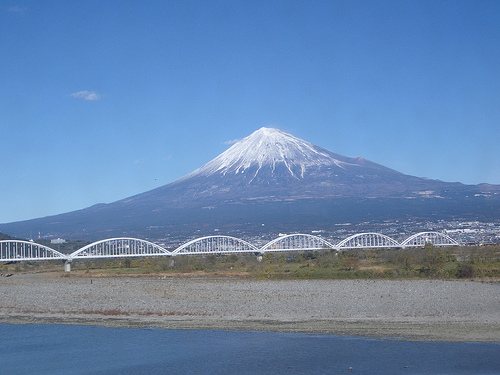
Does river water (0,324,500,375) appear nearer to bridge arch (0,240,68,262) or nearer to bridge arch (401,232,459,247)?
bridge arch (0,240,68,262)

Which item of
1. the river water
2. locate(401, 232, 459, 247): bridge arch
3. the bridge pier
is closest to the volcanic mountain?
locate(401, 232, 459, 247): bridge arch

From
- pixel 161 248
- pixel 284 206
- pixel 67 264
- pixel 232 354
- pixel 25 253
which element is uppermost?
pixel 284 206

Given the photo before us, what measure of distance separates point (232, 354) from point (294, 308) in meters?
7.51

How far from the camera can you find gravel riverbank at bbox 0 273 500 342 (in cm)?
2034

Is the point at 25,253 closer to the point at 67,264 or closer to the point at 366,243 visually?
the point at 67,264

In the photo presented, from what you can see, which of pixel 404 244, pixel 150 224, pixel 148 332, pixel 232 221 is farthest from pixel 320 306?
pixel 150 224

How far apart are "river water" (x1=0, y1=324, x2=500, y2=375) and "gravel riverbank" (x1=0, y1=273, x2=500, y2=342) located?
1.20 metres

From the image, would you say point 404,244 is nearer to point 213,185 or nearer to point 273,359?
point 273,359

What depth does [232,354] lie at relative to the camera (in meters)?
17.6

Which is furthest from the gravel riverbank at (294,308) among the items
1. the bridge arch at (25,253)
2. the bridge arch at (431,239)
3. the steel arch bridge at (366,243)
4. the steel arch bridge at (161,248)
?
the bridge arch at (431,239)

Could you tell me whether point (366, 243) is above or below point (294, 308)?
above

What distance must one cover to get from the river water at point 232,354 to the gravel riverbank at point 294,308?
1.20 metres

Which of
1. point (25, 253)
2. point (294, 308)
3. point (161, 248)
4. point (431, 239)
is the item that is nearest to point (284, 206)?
point (431, 239)

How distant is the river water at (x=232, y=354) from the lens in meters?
15.8
